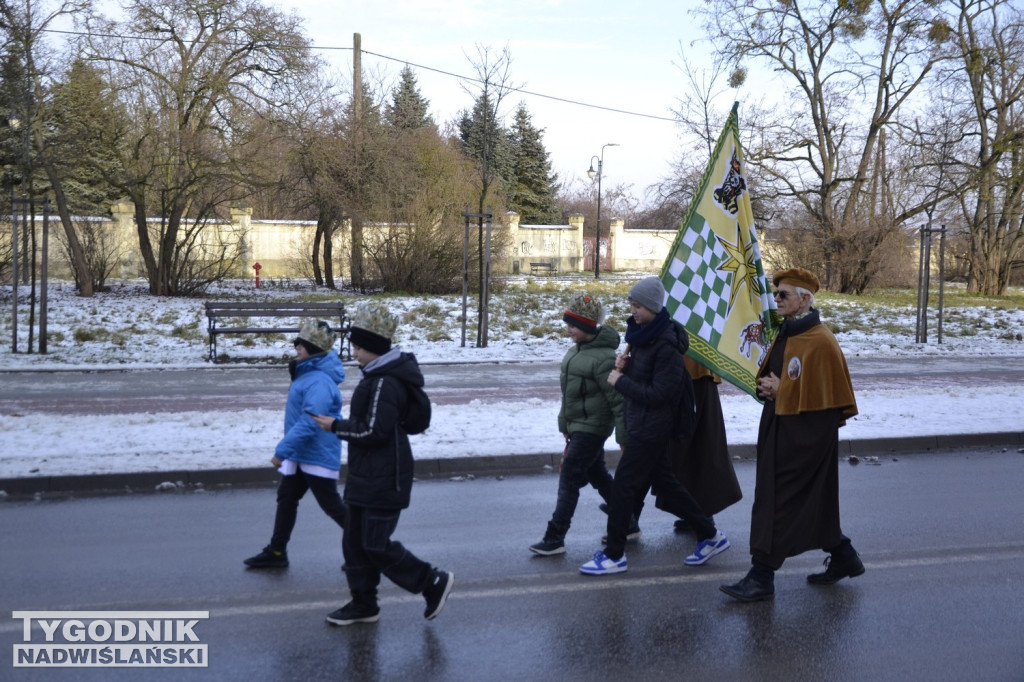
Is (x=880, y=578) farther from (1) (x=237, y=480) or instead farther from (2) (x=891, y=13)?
(2) (x=891, y=13)

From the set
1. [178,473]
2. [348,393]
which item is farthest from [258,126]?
[178,473]

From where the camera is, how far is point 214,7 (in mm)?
27391

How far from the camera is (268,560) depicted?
224 inches

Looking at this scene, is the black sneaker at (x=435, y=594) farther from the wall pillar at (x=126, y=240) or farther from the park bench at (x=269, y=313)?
the wall pillar at (x=126, y=240)

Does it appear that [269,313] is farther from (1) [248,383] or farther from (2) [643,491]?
(2) [643,491]

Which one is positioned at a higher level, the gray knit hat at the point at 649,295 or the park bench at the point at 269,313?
the gray knit hat at the point at 649,295

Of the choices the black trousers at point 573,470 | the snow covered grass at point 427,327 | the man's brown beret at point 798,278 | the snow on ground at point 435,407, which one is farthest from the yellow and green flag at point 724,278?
the snow covered grass at point 427,327

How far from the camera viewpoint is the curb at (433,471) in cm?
759

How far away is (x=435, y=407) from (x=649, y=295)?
19.9ft

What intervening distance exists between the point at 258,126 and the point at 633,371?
25115mm

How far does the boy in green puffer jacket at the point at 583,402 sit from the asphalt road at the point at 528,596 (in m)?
0.39

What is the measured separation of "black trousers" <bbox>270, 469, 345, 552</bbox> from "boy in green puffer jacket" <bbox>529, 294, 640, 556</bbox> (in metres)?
1.32

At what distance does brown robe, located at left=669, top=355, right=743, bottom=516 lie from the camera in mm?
6082

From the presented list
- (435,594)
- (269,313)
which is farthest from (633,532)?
(269,313)
